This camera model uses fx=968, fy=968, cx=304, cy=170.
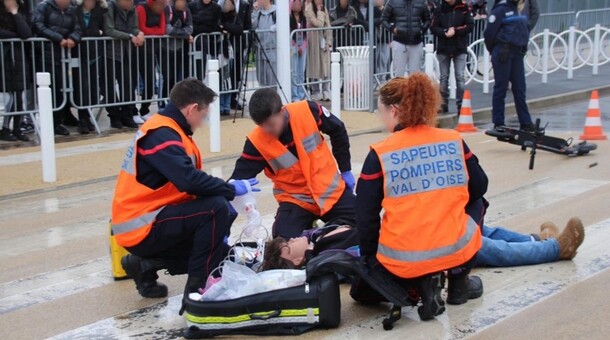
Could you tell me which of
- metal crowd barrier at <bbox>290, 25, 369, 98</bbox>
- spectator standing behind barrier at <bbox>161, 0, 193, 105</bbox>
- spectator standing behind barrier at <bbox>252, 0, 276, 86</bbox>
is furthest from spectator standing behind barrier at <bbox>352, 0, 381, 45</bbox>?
spectator standing behind barrier at <bbox>161, 0, 193, 105</bbox>

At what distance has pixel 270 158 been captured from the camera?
6.70 meters

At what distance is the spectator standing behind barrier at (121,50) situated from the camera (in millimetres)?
13531

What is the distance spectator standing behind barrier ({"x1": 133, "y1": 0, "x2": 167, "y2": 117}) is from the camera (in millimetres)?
13984

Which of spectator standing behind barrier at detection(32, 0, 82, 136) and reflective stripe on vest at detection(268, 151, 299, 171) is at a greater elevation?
spectator standing behind barrier at detection(32, 0, 82, 136)

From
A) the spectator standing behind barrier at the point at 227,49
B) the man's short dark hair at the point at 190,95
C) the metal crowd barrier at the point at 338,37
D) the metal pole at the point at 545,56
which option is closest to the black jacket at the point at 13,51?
the spectator standing behind barrier at the point at 227,49

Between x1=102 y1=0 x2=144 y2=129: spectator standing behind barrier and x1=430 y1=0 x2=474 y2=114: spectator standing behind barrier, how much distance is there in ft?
15.7

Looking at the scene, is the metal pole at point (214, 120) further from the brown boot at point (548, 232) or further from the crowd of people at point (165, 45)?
the brown boot at point (548, 232)

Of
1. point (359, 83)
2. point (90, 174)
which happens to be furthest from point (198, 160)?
point (359, 83)

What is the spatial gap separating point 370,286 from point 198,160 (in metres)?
1.31

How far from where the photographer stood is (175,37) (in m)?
14.3

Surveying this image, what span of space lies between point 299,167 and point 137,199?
1381mm

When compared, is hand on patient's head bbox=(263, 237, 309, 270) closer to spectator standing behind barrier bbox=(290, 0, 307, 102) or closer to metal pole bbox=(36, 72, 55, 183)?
metal pole bbox=(36, 72, 55, 183)

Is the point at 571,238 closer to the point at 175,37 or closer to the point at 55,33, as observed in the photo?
the point at 55,33

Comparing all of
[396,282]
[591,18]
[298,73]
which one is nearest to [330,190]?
[396,282]
